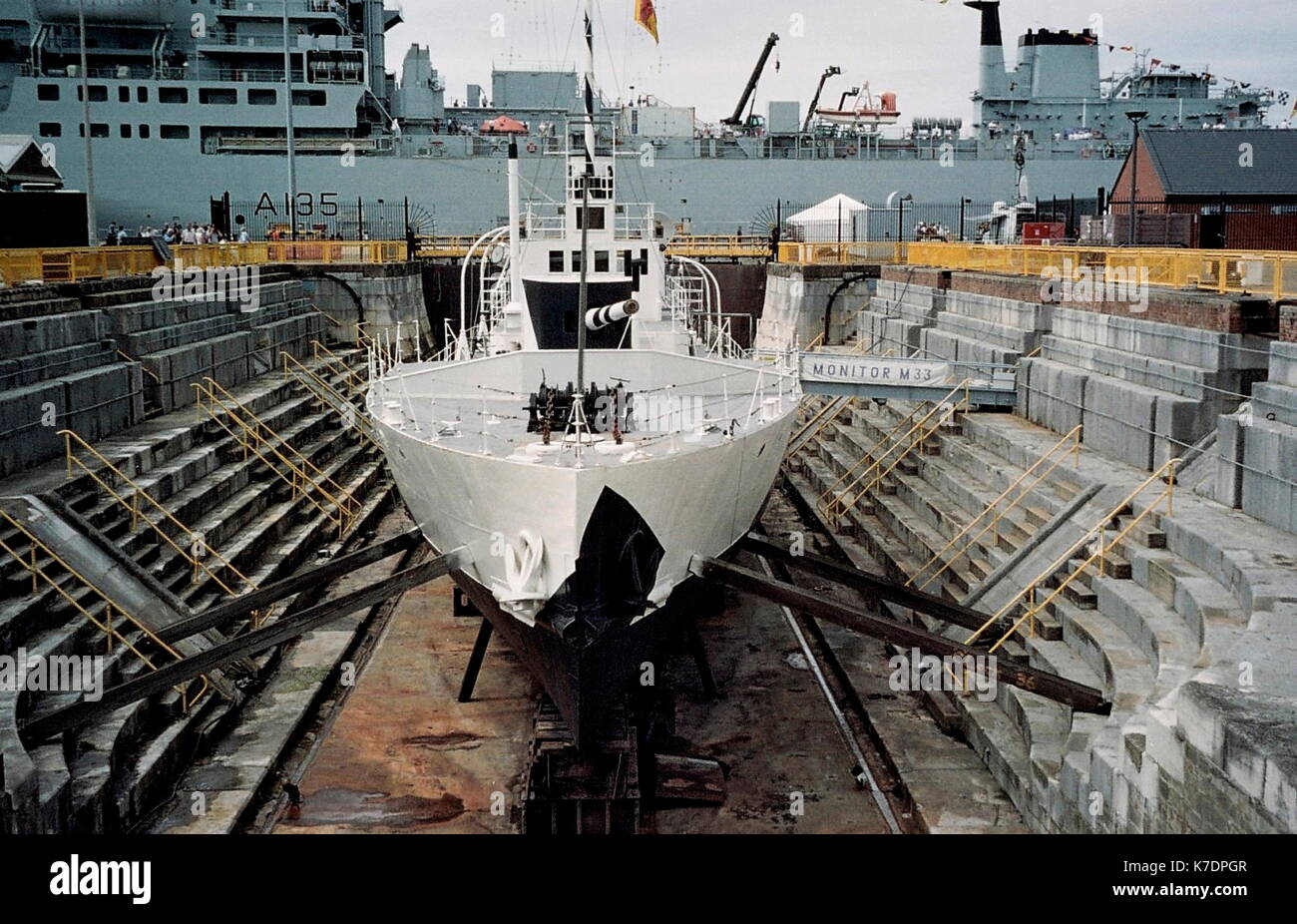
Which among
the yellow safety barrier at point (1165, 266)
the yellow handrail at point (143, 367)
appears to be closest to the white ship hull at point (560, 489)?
the yellow handrail at point (143, 367)

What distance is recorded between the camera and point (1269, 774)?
7375 mm

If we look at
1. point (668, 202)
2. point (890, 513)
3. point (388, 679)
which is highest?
point (668, 202)

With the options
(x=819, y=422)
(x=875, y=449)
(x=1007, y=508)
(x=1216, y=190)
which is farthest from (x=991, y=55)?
(x=1007, y=508)

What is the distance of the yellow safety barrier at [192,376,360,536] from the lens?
22.0 m

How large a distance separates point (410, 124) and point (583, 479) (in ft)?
185

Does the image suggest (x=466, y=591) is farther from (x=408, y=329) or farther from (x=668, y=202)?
(x=668, y=202)

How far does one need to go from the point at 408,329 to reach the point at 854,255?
49.8ft

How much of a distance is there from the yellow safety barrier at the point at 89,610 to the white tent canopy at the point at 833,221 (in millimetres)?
→ 33637

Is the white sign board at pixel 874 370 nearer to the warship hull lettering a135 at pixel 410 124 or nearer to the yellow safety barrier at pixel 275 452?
the yellow safety barrier at pixel 275 452

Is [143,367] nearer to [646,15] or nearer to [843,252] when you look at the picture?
[646,15]

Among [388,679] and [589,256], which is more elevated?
[589,256]

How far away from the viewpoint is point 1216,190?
3112 centimetres
